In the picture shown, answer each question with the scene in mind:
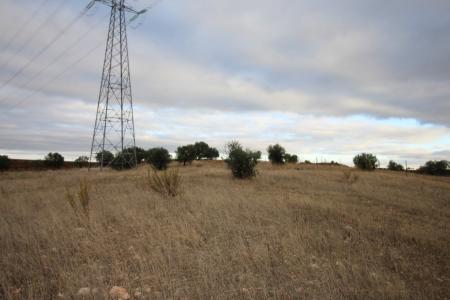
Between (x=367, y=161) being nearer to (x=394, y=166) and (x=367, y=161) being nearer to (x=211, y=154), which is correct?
(x=394, y=166)

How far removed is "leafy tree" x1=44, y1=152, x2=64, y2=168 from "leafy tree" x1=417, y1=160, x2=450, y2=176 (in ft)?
248

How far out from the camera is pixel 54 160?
69875 millimetres

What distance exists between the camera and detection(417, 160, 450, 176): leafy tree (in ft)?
167

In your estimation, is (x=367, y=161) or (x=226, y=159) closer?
(x=226, y=159)

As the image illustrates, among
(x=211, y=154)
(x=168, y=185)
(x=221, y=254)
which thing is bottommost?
(x=221, y=254)

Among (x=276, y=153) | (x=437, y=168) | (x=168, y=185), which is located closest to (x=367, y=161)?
(x=276, y=153)

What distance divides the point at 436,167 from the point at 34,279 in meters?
61.3

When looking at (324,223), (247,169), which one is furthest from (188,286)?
(247,169)

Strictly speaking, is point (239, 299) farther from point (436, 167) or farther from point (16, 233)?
point (436, 167)

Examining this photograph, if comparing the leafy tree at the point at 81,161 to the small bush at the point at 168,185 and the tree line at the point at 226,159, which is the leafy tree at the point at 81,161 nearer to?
the tree line at the point at 226,159

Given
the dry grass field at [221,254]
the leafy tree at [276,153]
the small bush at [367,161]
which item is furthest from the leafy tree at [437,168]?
the dry grass field at [221,254]

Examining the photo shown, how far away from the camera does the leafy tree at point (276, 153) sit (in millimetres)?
44281

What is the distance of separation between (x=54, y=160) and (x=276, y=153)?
5370cm

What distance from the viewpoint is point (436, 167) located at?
5156cm
